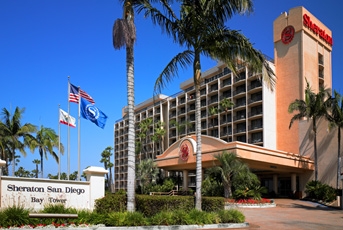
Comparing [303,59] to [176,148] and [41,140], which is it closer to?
[176,148]

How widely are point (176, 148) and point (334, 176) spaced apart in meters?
19.1

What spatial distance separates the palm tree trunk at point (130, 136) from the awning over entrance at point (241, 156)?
72.4ft

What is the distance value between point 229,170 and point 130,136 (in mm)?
19940

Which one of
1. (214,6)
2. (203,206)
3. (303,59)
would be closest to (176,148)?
(303,59)

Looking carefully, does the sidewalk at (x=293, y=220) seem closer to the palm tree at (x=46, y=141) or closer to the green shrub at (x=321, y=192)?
the green shrub at (x=321, y=192)

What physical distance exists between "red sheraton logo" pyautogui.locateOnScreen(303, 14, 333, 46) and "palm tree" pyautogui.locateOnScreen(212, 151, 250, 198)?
3131cm

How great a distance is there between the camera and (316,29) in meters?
57.4

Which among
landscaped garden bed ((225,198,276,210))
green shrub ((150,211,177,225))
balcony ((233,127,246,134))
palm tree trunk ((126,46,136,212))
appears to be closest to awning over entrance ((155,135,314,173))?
landscaped garden bed ((225,198,276,210))

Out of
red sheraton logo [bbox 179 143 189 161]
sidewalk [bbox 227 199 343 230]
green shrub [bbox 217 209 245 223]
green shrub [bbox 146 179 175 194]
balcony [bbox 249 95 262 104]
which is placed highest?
balcony [bbox 249 95 262 104]

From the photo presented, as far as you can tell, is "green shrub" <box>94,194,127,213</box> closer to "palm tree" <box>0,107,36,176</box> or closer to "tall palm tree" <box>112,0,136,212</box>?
"tall palm tree" <box>112,0,136,212</box>

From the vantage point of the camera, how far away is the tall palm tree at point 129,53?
14.3 metres

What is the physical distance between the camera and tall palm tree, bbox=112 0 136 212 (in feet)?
47.0

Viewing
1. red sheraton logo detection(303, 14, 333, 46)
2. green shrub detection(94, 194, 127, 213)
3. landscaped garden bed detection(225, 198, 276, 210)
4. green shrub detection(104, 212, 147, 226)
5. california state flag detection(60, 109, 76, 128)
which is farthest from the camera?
red sheraton logo detection(303, 14, 333, 46)

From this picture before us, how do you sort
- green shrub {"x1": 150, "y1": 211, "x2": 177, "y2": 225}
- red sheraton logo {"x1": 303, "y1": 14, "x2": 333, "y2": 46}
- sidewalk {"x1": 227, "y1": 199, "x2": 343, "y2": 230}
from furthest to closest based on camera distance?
red sheraton logo {"x1": 303, "y1": 14, "x2": 333, "y2": 46}
sidewalk {"x1": 227, "y1": 199, "x2": 343, "y2": 230}
green shrub {"x1": 150, "y1": 211, "x2": 177, "y2": 225}
